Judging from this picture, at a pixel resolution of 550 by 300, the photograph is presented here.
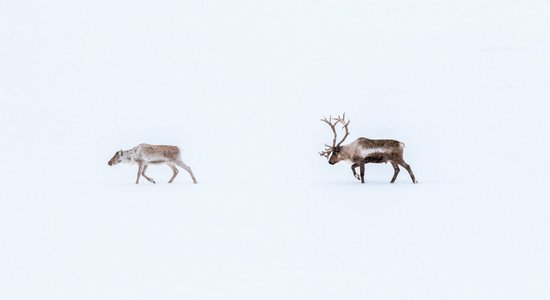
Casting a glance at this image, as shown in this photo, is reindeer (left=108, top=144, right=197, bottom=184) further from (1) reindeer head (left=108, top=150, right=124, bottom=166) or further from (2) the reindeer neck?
(2) the reindeer neck

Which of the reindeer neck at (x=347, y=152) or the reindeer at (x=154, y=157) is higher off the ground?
the reindeer neck at (x=347, y=152)

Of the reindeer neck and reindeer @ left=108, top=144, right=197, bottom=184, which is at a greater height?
the reindeer neck

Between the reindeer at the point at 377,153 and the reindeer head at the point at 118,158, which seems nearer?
the reindeer at the point at 377,153

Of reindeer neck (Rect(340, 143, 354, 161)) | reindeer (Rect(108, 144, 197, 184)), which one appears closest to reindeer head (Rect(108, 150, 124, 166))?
reindeer (Rect(108, 144, 197, 184))

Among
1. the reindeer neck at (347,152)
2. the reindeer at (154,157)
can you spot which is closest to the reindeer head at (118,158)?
the reindeer at (154,157)

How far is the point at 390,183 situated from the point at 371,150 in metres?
0.81

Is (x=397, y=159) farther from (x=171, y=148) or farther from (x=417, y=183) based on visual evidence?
(x=171, y=148)

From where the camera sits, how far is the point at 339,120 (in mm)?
15047

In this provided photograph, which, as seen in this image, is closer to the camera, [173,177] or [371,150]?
[371,150]

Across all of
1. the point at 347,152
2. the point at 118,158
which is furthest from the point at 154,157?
the point at 347,152

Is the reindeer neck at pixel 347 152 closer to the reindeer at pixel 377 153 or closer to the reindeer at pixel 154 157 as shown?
the reindeer at pixel 377 153

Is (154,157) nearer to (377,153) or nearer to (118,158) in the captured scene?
(118,158)

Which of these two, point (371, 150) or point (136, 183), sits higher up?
point (371, 150)

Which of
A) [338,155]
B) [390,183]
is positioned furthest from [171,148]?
[390,183]
